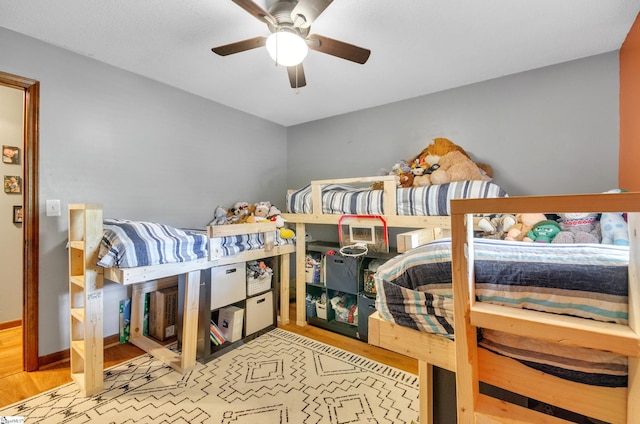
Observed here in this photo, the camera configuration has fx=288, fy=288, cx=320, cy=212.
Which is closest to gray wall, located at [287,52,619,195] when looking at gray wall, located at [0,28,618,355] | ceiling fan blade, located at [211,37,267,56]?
gray wall, located at [0,28,618,355]

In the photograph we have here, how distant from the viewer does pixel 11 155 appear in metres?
2.84

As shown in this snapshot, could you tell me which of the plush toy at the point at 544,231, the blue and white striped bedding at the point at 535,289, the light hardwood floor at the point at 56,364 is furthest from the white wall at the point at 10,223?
the plush toy at the point at 544,231

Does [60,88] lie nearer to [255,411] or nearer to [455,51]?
[255,411]

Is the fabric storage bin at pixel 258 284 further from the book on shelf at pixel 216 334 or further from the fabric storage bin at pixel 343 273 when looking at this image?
the fabric storage bin at pixel 343 273

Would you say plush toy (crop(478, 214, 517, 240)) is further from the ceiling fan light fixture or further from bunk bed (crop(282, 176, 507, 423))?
the ceiling fan light fixture

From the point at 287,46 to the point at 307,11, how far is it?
8.3 inches

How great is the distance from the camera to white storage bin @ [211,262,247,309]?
2.28 m

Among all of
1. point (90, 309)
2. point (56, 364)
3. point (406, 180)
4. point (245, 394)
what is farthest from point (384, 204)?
point (56, 364)

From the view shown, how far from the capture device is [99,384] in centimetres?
184

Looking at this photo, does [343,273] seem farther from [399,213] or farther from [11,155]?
[11,155]

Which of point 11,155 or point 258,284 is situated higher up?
point 11,155

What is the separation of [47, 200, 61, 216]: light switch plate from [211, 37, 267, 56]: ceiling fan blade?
1629mm

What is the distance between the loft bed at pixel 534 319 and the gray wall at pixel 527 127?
1910 mm

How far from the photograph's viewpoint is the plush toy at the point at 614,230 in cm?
153
